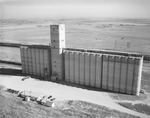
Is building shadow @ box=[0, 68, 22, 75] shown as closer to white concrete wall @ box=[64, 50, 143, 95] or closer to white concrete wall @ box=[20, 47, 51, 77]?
→ white concrete wall @ box=[20, 47, 51, 77]

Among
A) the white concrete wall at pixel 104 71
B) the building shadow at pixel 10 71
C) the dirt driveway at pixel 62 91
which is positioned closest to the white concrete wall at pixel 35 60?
the building shadow at pixel 10 71

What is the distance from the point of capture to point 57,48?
43.3 metres

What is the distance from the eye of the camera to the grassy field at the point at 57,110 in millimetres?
27828

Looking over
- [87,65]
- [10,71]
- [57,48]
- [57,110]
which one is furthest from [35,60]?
[57,110]

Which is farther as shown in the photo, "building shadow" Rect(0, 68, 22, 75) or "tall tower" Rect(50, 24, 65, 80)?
"building shadow" Rect(0, 68, 22, 75)

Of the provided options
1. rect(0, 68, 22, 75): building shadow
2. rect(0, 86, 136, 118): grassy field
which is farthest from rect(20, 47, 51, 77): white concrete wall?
rect(0, 86, 136, 118): grassy field

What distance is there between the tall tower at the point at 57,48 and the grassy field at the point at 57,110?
13.3 meters

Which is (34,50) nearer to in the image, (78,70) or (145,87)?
(78,70)

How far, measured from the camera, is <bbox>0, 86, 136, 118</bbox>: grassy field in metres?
27.8

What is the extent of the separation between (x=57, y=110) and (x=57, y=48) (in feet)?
61.1

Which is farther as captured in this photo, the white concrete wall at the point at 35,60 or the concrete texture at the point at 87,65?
the white concrete wall at the point at 35,60

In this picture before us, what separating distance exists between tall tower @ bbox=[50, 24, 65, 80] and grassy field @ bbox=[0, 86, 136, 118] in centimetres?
1335

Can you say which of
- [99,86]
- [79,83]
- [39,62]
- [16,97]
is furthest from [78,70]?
[16,97]

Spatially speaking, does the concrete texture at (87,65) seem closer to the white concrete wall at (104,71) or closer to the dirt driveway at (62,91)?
the white concrete wall at (104,71)
